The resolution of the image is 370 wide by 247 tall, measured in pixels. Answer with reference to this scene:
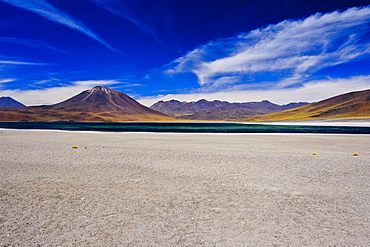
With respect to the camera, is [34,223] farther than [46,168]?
No

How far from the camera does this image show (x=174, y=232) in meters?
4.35

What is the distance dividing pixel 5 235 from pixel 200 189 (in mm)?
4829

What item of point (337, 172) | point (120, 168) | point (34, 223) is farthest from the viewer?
point (120, 168)

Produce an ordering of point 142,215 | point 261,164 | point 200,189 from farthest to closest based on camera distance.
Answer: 1. point 261,164
2. point 200,189
3. point 142,215

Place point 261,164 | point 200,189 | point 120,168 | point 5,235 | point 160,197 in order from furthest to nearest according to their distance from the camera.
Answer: point 261,164, point 120,168, point 200,189, point 160,197, point 5,235

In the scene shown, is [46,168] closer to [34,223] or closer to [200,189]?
[34,223]

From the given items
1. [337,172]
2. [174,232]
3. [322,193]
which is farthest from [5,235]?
[337,172]

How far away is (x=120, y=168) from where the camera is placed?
32.7 feet

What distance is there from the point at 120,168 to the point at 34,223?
210 inches

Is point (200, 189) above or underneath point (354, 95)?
underneath

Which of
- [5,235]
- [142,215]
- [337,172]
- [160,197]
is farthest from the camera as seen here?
[337,172]

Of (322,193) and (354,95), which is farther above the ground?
(354,95)

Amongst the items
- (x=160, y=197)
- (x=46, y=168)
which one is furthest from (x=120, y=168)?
(x=160, y=197)

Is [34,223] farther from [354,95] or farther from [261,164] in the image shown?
[354,95]
